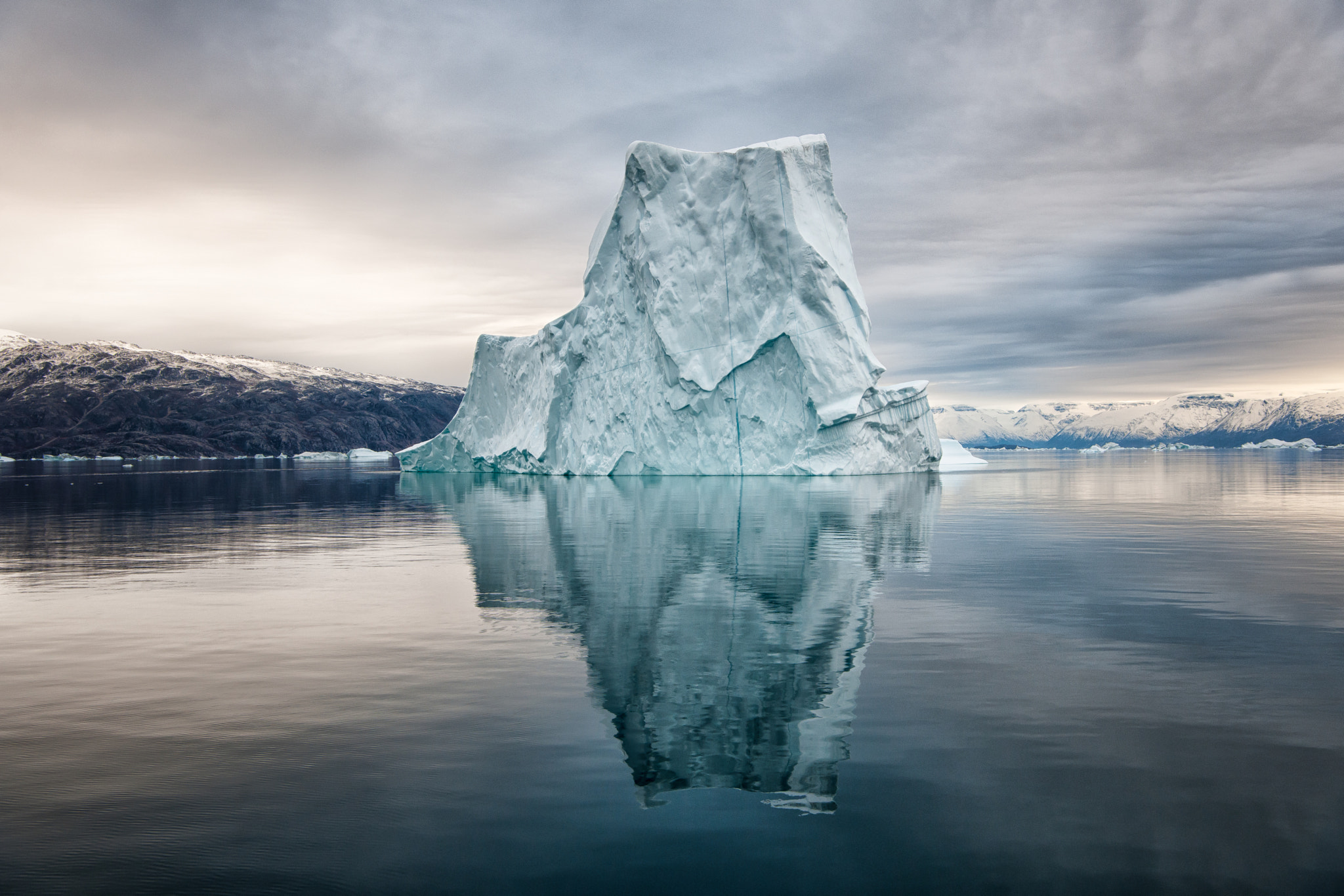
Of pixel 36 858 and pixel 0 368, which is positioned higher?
pixel 0 368

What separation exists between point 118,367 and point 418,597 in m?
185

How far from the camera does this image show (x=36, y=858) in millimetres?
3102

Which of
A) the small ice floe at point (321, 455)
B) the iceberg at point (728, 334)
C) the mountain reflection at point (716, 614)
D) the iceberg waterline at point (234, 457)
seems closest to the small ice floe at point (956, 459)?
the iceberg at point (728, 334)

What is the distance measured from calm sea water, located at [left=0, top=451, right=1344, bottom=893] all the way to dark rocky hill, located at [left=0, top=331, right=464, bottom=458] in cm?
12987

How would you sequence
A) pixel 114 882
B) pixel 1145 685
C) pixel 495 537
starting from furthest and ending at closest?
pixel 495 537, pixel 1145 685, pixel 114 882

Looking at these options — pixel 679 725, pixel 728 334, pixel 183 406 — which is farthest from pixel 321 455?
pixel 679 725

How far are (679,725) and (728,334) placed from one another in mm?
29864

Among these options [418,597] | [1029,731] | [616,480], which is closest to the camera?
[1029,731]

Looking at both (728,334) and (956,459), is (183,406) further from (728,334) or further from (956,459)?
(728,334)

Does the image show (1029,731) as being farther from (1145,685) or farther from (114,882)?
(114,882)

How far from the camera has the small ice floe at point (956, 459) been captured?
4919cm

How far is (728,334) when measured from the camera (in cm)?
3372

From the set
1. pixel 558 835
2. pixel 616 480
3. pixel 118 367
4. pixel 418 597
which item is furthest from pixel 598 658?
pixel 118 367

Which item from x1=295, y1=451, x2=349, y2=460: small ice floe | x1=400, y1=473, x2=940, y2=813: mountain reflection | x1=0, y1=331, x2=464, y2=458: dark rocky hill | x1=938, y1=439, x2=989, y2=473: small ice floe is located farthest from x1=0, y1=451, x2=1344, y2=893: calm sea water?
x1=0, y1=331, x2=464, y2=458: dark rocky hill
